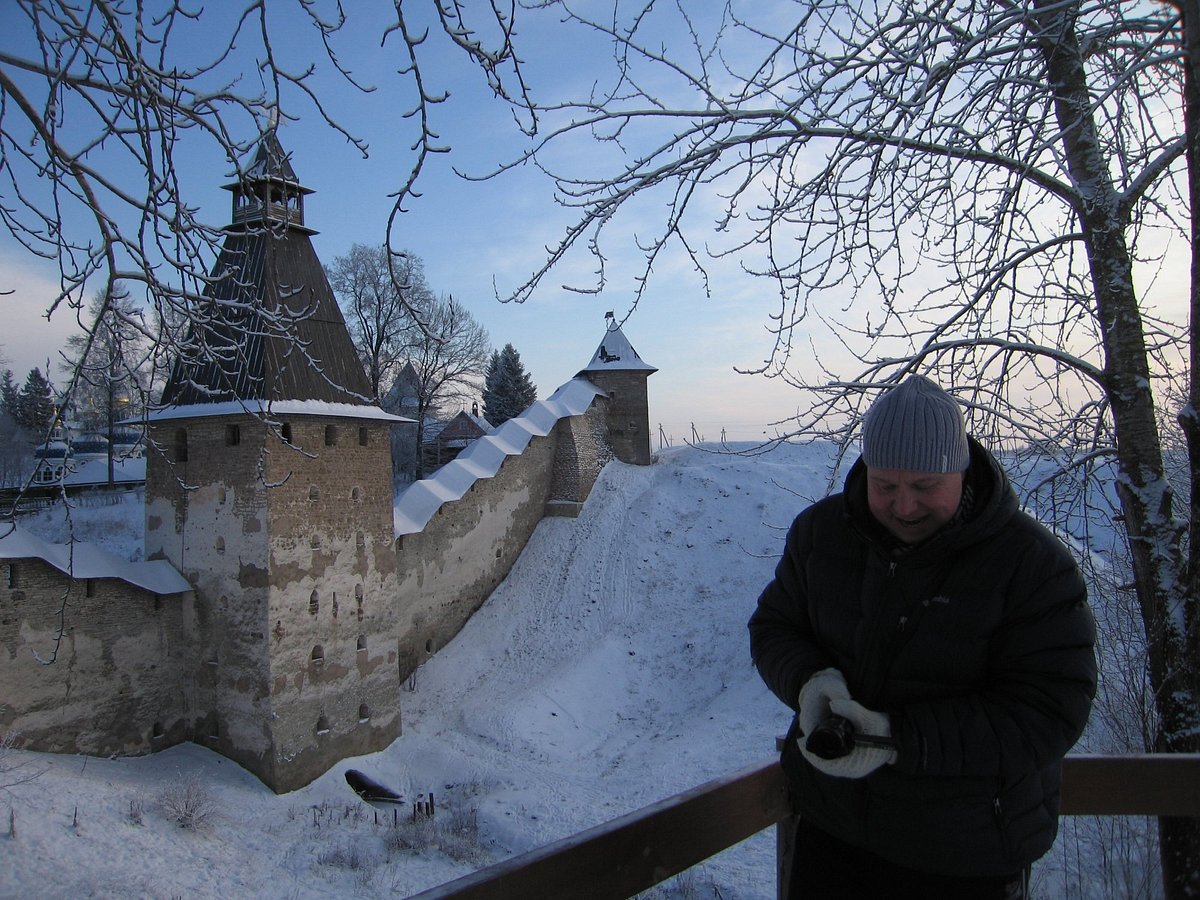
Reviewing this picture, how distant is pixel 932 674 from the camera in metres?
1.63

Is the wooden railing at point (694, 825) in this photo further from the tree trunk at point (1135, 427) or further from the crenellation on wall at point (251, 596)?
the crenellation on wall at point (251, 596)

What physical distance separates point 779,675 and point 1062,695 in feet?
1.83

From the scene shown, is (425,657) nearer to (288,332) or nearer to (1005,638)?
(288,332)

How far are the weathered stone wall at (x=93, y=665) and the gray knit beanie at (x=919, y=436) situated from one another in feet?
35.0

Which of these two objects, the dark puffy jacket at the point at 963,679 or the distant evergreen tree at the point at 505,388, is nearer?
the dark puffy jacket at the point at 963,679

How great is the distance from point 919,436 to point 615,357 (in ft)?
66.7

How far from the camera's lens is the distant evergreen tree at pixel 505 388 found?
1173 inches

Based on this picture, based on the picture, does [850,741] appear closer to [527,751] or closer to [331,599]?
[527,751]

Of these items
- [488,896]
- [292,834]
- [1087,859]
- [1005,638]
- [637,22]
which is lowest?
[292,834]

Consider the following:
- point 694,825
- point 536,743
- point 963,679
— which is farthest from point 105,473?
point 963,679

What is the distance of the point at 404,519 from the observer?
14.5m

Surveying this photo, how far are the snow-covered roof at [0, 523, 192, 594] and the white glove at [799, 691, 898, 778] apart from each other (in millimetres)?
9954

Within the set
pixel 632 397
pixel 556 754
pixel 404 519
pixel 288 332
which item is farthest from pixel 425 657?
pixel 288 332

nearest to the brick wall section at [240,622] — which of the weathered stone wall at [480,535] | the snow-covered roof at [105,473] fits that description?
the weathered stone wall at [480,535]
